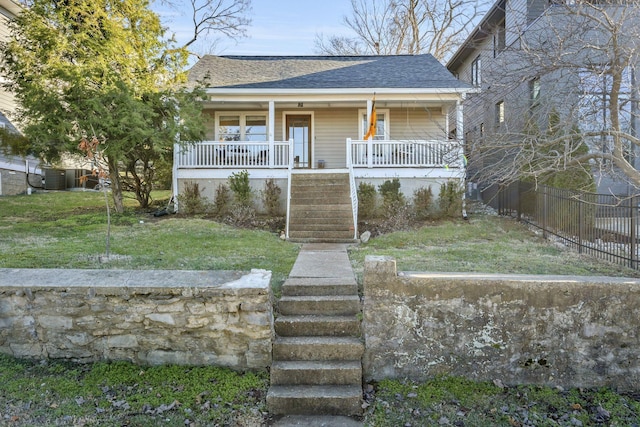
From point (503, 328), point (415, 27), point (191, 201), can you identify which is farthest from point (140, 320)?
point (415, 27)

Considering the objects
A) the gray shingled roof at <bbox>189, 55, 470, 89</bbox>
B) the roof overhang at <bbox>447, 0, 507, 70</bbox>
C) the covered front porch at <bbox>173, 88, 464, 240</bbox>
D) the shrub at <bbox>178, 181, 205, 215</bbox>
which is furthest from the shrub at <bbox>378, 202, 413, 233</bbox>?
the roof overhang at <bbox>447, 0, 507, 70</bbox>

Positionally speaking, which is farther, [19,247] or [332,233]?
[332,233]

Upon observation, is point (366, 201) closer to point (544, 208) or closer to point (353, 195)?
point (353, 195)

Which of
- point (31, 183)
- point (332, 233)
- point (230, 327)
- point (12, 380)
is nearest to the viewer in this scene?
point (12, 380)

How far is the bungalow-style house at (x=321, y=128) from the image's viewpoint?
425 inches

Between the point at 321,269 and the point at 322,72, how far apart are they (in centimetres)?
1009

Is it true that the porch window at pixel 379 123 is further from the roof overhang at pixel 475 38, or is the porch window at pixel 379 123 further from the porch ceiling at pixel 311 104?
the roof overhang at pixel 475 38

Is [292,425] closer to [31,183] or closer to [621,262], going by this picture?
[621,262]

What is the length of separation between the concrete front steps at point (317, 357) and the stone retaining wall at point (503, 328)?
24 centimetres

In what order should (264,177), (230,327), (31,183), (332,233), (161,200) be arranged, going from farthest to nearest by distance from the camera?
(31,183) → (161,200) → (264,177) → (332,233) → (230,327)

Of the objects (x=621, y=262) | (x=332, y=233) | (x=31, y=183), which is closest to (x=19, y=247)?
(x=332, y=233)

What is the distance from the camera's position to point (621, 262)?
6.57 metres

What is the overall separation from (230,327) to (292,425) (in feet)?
3.07

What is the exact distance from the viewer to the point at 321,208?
10023mm
